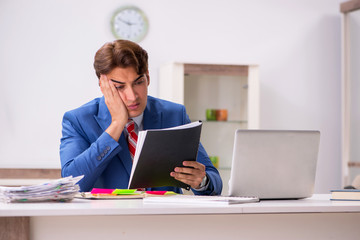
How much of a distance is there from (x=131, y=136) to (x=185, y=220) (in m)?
0.80

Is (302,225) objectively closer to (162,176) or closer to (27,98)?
(162,176)

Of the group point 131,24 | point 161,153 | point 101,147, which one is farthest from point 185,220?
point 131,24

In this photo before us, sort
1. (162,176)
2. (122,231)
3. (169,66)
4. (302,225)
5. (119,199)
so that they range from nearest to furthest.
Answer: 1. (122,231)
2. (302,225)
3. (119,199)
4. (162,176)
5. (169,66)

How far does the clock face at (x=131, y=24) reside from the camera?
4.82 meters

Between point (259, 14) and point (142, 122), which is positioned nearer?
point (142, 122)

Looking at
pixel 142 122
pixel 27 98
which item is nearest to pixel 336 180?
pixel 27 98

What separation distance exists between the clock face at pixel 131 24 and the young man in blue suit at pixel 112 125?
8.37 ft

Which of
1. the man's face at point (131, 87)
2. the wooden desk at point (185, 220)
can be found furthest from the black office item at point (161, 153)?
the man's face at point (131, 87)

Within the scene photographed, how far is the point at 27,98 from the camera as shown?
4.64 metres

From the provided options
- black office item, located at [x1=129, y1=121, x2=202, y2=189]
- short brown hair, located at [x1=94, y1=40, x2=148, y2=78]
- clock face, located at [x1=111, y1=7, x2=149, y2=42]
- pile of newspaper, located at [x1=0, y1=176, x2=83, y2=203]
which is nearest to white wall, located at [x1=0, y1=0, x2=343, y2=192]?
clock face, located at [x1=111, y1=7, x2=149, y2=42]

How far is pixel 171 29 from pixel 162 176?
3.09 m

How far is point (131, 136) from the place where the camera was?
7.61 ft

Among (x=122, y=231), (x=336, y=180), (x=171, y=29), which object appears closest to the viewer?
(x=122, y=231)

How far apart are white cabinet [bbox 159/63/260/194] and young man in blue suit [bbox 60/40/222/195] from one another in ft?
7.05
